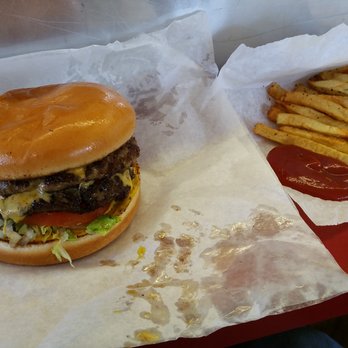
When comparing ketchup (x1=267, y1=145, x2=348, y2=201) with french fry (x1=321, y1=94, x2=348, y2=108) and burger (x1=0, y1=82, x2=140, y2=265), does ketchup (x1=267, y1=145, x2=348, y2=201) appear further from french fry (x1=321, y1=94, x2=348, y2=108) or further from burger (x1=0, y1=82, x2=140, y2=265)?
burger (x1=0, y1=82, x2=140, y2=265)

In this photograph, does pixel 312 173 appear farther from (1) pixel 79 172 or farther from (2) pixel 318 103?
(1) pixel 79 172

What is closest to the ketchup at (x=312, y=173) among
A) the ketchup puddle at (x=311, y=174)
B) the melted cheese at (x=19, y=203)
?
the ketchup puddle at (x=311, y=174)

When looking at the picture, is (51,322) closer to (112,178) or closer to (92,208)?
(92,208)

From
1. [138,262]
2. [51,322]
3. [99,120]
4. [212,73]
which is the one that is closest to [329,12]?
[212,73]

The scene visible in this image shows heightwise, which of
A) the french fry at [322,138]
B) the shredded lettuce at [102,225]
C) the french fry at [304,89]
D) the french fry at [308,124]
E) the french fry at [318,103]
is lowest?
the shredded lettuce at [102,225]

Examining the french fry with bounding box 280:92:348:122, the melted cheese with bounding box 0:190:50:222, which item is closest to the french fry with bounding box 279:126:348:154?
the french fry with bounding box 280:92:348:122

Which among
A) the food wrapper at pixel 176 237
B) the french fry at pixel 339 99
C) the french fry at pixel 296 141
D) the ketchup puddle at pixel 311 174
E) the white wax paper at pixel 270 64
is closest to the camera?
the food wrapper at pixel 176 237

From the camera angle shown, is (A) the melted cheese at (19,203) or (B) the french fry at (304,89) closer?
(A) the melted cheese at (19,203)

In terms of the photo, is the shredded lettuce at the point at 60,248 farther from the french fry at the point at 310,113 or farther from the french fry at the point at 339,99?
the french fry at the point at 339,99
